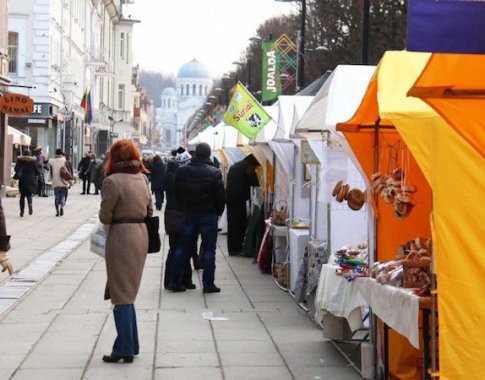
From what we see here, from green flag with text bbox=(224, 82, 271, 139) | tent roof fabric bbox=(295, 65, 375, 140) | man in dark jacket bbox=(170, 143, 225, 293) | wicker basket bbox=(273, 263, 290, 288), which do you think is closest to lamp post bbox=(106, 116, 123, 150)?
green flag with text bbox=(224, 82, 271, 139)

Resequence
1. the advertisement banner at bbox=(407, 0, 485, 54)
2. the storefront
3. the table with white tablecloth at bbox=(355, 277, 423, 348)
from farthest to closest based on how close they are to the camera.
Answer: the storefront → the table with white tablecloth at bbox=(355, 277, 423, 348) → the advertisement banner at bbox=(407, 0, 485, 54)

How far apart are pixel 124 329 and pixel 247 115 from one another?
742 centimetres

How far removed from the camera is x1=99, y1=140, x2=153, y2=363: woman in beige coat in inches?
365

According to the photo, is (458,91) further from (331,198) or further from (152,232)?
→ (331,198)

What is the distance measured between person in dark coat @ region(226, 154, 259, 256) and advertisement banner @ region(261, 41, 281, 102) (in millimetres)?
12015

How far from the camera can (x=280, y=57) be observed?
1316 inches

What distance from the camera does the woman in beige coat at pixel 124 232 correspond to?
9281mm

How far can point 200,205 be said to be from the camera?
14.2 m

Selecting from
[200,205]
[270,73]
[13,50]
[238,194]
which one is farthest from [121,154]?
[13,50]

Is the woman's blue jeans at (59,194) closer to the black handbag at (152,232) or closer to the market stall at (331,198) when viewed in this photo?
the market stall at (331,198)

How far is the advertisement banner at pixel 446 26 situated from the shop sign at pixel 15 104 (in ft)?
88.3

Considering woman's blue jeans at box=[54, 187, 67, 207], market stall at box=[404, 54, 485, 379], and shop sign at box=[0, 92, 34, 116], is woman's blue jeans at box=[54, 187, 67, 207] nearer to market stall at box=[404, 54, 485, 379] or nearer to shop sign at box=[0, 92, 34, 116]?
shop sign at box=[0, 92, 34, 116]

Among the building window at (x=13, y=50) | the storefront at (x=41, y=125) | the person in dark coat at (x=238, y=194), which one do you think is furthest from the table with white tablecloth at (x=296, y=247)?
the building window at (x=13, y=50)

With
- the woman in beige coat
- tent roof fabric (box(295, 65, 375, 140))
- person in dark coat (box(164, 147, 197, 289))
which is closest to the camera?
the woman in beige coat
